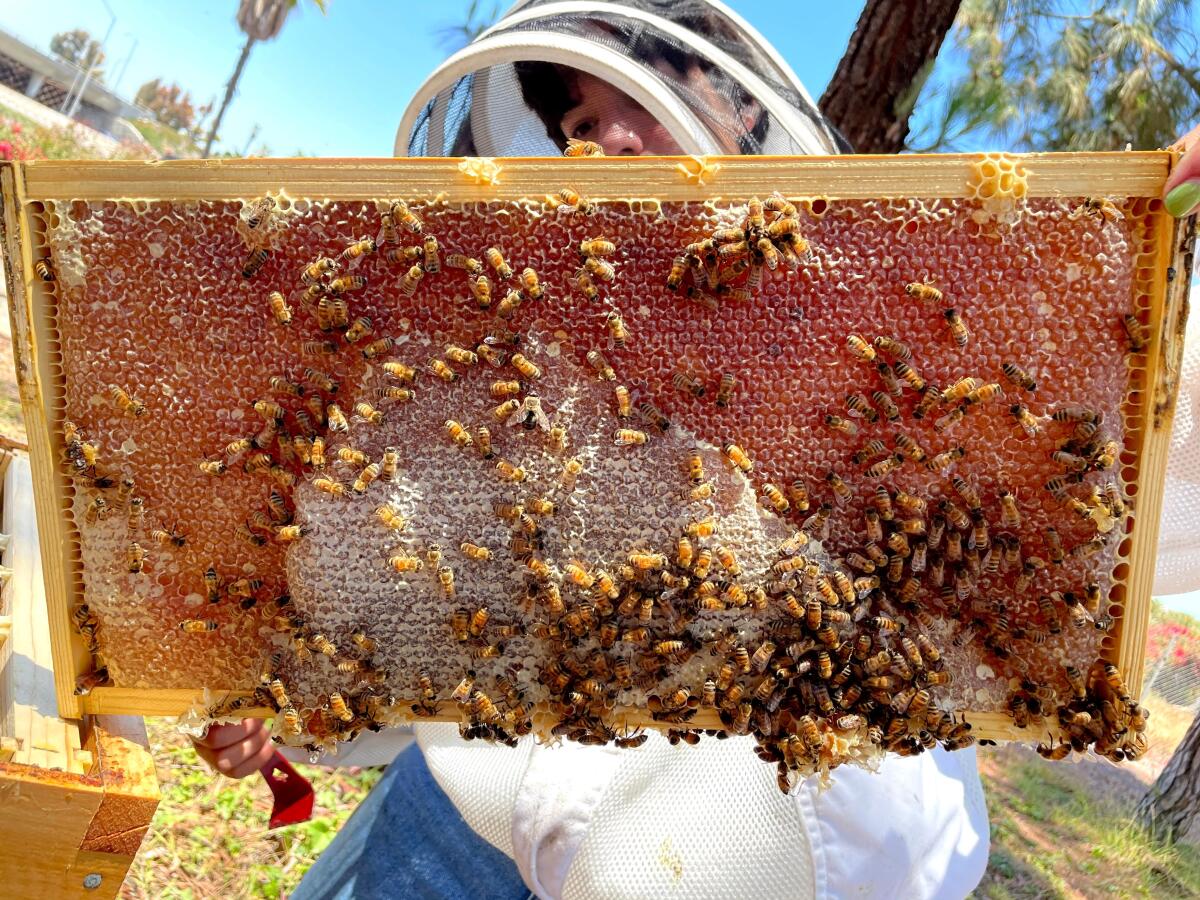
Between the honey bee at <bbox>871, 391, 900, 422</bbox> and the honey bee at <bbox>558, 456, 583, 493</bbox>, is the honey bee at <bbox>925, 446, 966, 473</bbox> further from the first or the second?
the honey bee at <bbox>558, 456, 583, 493</bbox>

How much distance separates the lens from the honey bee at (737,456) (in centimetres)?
145

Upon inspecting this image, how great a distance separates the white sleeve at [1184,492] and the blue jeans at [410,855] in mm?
1911

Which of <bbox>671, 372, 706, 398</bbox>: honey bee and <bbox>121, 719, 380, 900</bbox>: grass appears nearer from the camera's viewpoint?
<bbox>671, 372, 706, 398</bbox>: honey bee

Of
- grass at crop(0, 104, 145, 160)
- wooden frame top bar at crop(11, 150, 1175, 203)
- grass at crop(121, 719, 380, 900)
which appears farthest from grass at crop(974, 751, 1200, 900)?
grass at crop(0, 104, 145, 160)

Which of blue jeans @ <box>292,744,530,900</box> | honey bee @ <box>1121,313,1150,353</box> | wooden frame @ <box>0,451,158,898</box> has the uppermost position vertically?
honey bee @ <box>1121,313,1150,353</box>

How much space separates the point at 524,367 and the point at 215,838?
3.98m

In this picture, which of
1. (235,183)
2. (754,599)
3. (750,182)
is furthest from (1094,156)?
(235,183)

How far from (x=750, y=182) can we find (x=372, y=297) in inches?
30.2

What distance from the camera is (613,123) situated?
2299 mm

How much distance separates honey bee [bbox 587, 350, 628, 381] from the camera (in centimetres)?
145

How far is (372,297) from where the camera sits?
1470 mm

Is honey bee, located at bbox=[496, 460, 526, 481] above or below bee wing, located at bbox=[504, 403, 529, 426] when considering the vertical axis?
below

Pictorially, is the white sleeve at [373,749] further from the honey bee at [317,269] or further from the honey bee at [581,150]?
the honey bee at [581,150]

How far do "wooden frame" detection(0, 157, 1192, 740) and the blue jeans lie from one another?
1.50 metres
